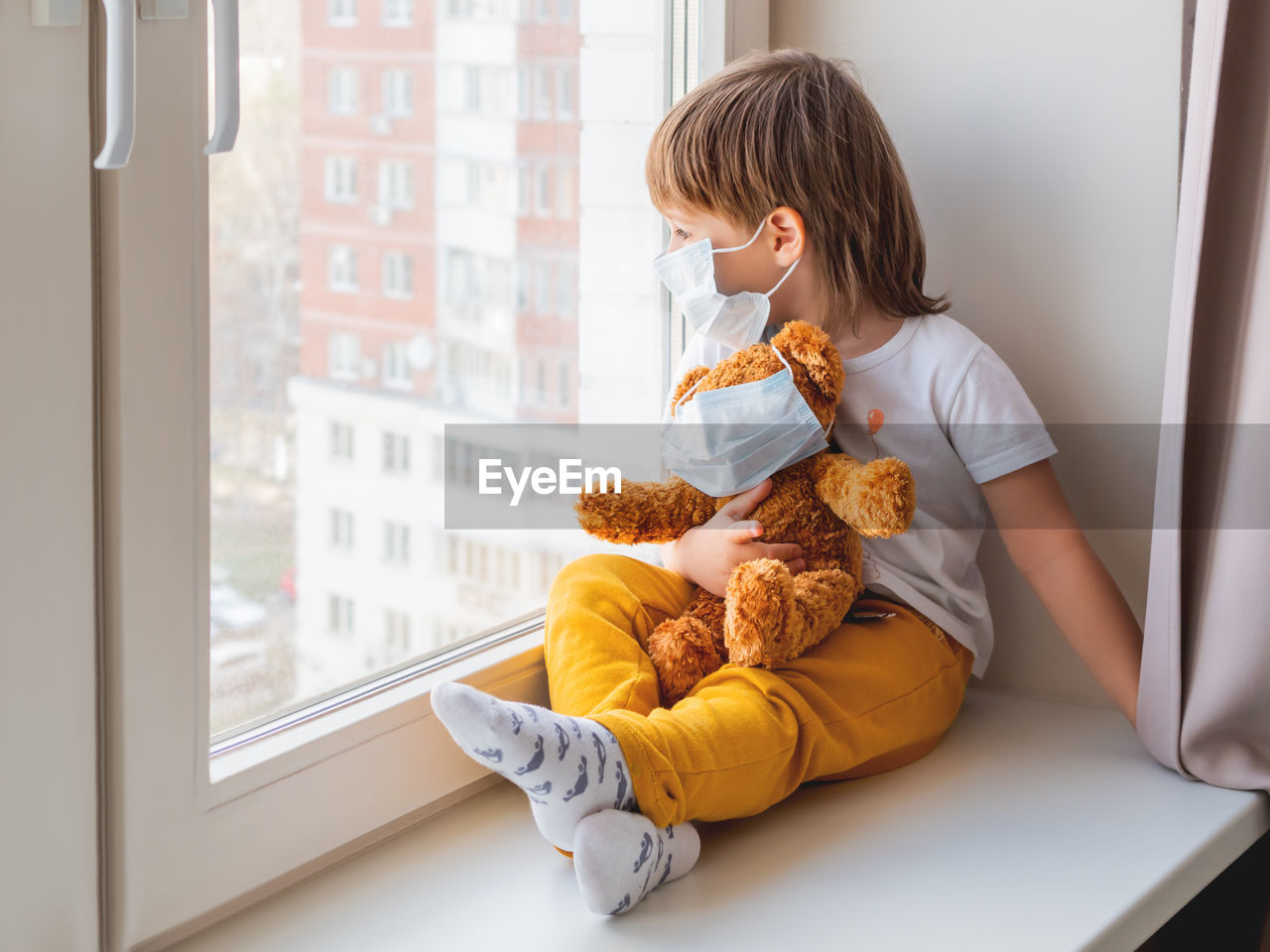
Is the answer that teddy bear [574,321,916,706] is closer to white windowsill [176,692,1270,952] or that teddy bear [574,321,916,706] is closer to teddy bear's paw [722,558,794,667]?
teddy bear's paw [722,558,794,667]

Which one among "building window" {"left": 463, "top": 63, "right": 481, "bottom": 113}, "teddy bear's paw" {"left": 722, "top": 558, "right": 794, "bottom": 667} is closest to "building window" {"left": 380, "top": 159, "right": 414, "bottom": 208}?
"building window" {"left": 463, "top": 63, "right": 481, "bottom": 113}

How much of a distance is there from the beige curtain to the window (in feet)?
1.97

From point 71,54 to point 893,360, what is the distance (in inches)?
29.1

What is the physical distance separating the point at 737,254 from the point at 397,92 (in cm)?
34

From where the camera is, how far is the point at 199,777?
78cm

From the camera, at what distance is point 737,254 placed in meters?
1.06

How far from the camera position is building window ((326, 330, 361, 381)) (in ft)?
3.01

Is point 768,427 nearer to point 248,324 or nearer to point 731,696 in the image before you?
point 731,696

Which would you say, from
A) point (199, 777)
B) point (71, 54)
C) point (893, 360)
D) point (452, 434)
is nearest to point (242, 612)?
point (199, 777)

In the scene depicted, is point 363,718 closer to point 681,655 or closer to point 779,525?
point 681,655

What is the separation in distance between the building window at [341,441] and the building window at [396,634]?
15 cm

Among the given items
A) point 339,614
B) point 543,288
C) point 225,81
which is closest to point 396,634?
point 339,614

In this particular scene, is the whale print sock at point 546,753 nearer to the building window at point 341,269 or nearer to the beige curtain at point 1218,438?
the building window at point 341,269

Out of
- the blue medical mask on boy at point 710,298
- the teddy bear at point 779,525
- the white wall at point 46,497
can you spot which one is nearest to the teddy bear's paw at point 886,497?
the teddy bear at point 779,525
